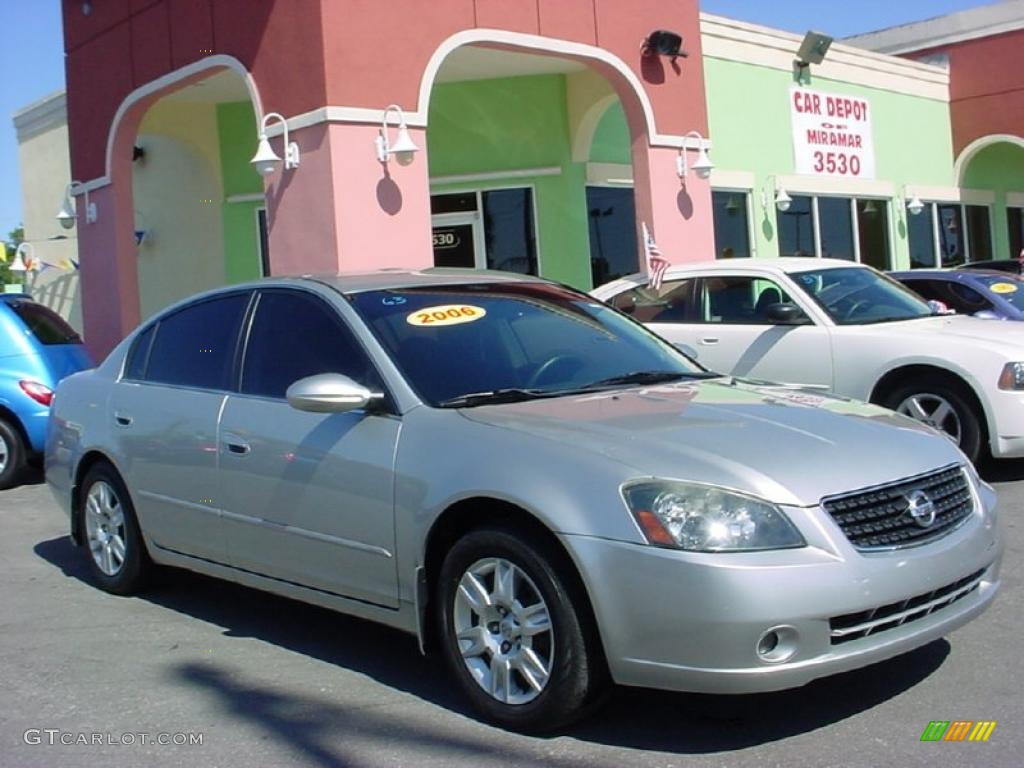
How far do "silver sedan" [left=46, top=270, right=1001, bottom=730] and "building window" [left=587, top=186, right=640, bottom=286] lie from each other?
390 inches

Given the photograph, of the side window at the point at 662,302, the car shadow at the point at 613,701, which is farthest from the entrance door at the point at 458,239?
the car shadow at the point at 613,701

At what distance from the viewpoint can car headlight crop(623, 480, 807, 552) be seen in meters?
3.69

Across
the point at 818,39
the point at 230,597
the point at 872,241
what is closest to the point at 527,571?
the point at 230,597

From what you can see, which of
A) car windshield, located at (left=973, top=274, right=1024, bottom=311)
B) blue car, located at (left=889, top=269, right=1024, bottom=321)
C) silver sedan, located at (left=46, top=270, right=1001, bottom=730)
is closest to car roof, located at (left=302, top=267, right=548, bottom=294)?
silver sedan, located at (left=46, top=270, right=1001, bottom=730)

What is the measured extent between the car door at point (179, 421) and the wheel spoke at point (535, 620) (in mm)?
1902

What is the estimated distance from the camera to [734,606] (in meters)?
3.61

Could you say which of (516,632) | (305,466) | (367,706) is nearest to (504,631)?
(516,632)

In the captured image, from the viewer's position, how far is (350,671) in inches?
195

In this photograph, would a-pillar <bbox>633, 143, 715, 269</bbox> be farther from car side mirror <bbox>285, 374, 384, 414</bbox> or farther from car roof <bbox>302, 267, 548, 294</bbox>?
car side mirror <bbox>285, 374, 384, 414</bbox>

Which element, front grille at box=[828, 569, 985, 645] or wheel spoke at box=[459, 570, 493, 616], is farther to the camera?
wheel spoke at box=[459, 570, 493, 616]

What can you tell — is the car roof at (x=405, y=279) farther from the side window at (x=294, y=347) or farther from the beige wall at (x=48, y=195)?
the beige wall at (x=48, y=195)

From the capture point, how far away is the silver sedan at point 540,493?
3705mm

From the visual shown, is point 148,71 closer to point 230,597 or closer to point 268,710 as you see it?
point 230,597

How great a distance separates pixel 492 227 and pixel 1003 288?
6582 millimetres
